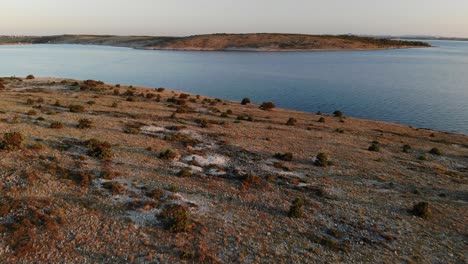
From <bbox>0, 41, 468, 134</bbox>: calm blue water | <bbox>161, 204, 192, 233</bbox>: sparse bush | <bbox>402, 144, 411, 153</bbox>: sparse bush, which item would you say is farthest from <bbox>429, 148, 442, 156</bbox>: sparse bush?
<bbox>161, 204, 192, 233</bbox>: sparse bush

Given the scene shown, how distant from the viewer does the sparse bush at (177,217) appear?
18.0 metres

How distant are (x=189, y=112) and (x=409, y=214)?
36869 millimetres

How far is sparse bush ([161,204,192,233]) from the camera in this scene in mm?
18047

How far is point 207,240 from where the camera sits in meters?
17.5

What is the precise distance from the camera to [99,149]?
27984 mm

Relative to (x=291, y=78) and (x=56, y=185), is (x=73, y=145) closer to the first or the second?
(x=56, y=185)

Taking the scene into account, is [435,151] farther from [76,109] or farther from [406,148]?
[76,109]

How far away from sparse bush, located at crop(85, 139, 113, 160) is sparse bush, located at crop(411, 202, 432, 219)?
2363 cm

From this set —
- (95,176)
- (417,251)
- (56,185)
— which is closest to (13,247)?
(56,185)

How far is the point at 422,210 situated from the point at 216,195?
45.6 ft

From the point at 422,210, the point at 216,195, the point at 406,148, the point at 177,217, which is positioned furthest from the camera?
the point at 406,148

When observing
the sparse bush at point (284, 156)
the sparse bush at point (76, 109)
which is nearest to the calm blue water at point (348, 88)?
the sparse bush at point (284, 156)

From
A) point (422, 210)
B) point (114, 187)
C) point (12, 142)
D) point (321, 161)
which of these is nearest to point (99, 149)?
point (12, 142)

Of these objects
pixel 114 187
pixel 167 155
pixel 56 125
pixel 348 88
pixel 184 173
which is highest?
pixel 348 88
